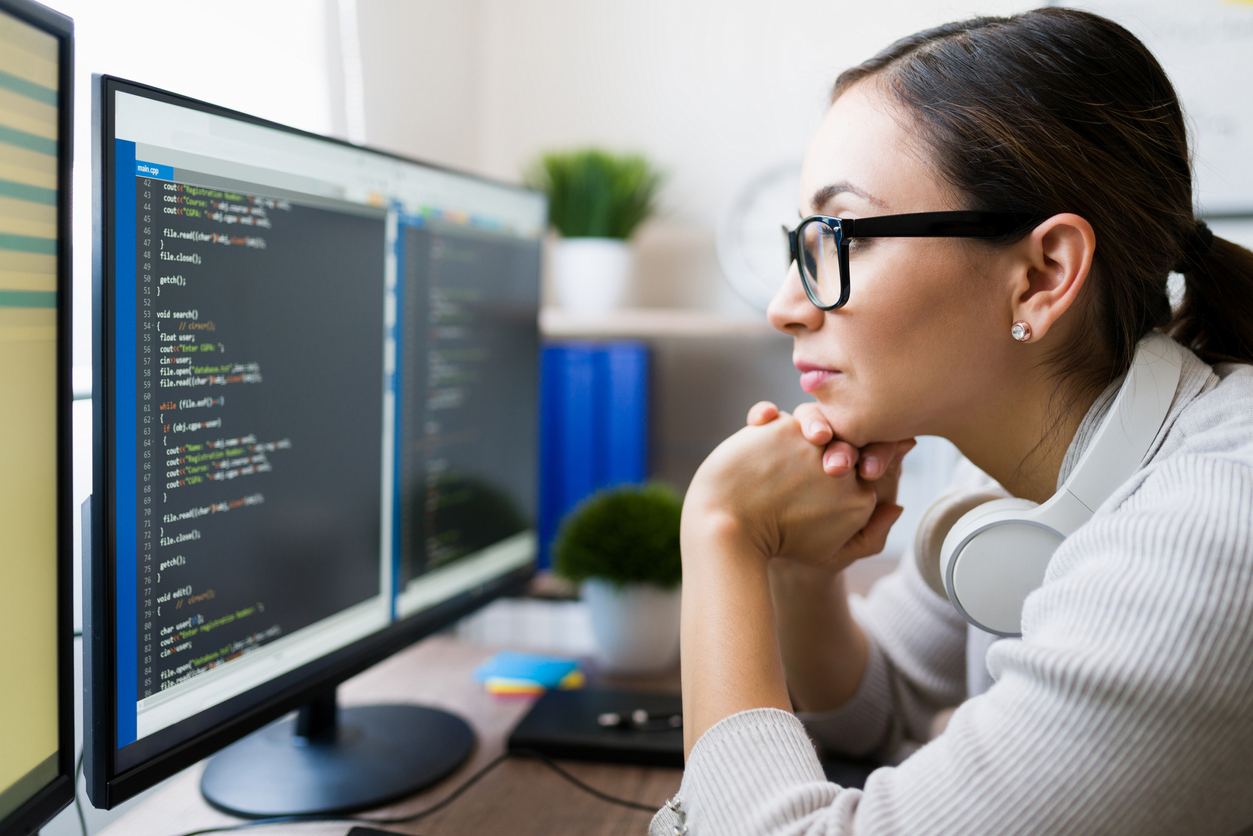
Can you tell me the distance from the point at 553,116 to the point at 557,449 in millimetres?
714

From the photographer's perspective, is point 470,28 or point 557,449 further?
point 470,28

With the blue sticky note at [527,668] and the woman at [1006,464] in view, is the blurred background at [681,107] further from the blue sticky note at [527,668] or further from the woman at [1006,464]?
the woman at [1006,464]

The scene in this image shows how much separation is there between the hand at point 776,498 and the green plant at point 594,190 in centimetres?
75

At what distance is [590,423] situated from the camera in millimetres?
1395

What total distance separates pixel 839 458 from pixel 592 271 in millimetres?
798

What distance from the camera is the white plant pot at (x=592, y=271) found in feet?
4.89

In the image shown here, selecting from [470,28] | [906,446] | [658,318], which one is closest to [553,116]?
[470,28]

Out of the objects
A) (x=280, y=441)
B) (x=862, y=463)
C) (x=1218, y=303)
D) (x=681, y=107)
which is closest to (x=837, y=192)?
(x=862, y=463)

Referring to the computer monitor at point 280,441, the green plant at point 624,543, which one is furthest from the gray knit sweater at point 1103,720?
the green plant at point 624,543

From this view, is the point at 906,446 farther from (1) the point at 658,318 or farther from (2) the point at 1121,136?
(1) the point at 658,318

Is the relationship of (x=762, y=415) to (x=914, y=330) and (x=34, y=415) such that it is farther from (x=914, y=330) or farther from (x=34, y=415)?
(x=34, y=415)

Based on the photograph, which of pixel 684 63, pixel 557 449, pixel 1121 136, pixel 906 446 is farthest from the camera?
pixel 684 63

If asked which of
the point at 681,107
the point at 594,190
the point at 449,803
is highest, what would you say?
the point at 681,107

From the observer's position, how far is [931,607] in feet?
3.22
